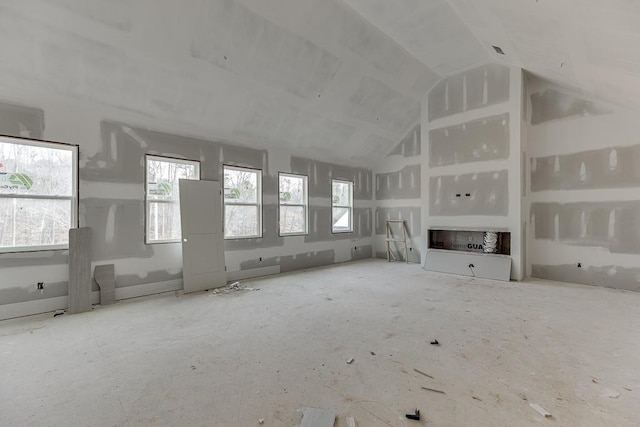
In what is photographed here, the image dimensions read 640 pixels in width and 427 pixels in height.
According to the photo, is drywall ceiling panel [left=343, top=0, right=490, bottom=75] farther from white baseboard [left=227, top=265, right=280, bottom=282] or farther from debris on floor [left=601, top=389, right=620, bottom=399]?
white baseboard [left=227, top=265, right=280, bottom=282]

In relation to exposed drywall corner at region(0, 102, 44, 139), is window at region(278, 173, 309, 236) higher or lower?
lower

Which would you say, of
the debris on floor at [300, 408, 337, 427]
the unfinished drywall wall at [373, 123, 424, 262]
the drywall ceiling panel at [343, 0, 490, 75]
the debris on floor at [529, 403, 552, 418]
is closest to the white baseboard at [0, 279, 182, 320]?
the debris on floor at [300, 408, 337, 427]

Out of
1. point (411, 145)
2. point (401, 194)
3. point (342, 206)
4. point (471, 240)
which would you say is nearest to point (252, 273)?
point (342, 206)

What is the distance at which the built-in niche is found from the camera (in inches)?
243

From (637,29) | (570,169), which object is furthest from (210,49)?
(570,169)

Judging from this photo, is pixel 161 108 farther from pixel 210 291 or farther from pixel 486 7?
pixel 486 7

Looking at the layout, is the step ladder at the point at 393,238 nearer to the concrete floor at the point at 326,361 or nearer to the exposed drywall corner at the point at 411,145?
the exposed drywall corner at the point at 411,145

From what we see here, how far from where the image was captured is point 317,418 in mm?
1834

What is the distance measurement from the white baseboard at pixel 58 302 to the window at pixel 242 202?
144 centimetres

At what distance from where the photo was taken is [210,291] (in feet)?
16.6

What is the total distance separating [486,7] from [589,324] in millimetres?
3954

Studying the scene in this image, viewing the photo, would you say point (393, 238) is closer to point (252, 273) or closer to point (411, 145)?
point (411, 145)

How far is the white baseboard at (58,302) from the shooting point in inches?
145

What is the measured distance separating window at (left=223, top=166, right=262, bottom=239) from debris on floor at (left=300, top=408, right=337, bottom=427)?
13.9 ft
